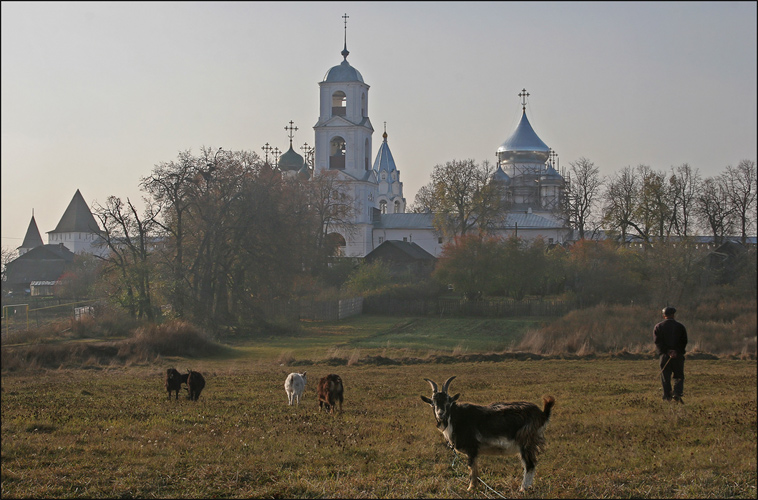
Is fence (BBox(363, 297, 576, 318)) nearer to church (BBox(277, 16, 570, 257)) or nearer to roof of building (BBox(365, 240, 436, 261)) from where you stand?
roof of building (BBox(365, 240, 436, 261))

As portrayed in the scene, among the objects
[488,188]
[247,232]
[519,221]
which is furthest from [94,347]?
[519,221]

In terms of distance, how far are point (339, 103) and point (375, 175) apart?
28.2ft

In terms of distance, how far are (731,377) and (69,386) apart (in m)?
14.2

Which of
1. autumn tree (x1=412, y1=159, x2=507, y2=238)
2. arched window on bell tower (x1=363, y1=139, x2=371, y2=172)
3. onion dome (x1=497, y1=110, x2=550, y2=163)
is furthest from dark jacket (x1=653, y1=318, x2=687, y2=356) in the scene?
onion dome (x1=497, y1=110, x2=550, y2=163)

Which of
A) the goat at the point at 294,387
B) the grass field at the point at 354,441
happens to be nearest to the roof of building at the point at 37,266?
the grass field at the point at 354,441

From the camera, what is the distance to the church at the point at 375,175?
7769 cm

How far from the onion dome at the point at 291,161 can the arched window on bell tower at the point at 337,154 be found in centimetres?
377

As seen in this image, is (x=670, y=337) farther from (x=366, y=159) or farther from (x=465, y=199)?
(x=366, y=159)

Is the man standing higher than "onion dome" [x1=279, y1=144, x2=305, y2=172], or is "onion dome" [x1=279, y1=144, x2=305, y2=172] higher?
"onion dome" [x1=279, y1=144, x2=305, y2=172]

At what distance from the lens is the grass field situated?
7.44m

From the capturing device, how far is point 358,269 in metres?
54.1

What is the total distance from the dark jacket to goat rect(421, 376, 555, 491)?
4767 mm

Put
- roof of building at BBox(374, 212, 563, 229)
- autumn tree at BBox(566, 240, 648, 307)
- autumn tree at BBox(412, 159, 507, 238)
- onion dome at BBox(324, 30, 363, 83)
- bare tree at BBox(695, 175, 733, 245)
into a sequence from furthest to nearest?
1. roof of building at BBox(374, 212, 563, 229)
2. onion dome at BBox(324, 30, 363, 83)
3. autumn tree at BBox(412, 159, 507, 238)
4. autumn tree at BBox(566, 240, 648, 307)
5. bare tree at BBox(695, 175, 733, 245)

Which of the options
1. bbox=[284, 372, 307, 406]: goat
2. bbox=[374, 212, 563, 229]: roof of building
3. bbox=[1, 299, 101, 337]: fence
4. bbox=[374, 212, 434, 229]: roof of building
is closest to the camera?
bbox=[284, 372, 307, 406]: goat
